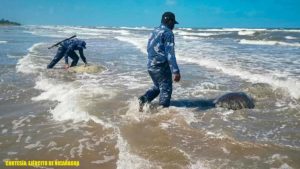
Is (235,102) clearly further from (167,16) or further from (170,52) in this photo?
(167,16)

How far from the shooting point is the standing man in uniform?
6863 millimetres

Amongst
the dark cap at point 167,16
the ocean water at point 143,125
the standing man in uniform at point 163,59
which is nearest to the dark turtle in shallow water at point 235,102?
the ocean water at point 143,125

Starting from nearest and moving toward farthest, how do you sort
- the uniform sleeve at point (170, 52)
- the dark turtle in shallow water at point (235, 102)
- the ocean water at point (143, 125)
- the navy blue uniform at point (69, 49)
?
1. the ocean water at point (143, 125)
2. the uniform sleeve at point (170, 52)
3. the dark turtle in shallow water at point (235, 102)
4. the navy blue uniform at point (69, 49)

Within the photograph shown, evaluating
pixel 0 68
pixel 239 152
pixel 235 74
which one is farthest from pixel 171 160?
pixel 0 68

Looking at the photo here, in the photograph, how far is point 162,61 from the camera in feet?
23.3

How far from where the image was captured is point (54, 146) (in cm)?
523

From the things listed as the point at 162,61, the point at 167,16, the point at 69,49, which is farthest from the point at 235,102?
the point at 69,49

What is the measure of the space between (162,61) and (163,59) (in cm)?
4

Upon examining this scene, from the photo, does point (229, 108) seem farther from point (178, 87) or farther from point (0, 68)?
point (0, 68)

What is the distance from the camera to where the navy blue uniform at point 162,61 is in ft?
22.5

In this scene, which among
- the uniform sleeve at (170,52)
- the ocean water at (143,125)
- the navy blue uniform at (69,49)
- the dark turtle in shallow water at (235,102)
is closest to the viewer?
the ocean water at (143,125)

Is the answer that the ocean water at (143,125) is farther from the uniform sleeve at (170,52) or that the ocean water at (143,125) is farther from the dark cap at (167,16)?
the dark cap at (167,16)

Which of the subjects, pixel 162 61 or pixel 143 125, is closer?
pixel 143 125

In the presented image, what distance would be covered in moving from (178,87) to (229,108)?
2665 millimetres
